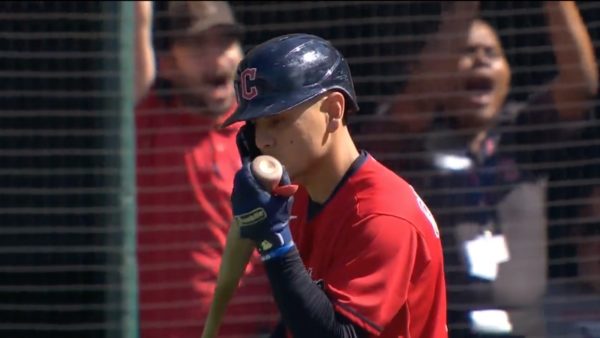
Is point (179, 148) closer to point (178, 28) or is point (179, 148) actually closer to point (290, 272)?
point (178, 28)

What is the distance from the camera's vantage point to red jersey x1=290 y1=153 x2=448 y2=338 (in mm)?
2953

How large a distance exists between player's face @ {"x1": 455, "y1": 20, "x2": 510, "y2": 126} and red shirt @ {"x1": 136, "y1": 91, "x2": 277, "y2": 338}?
0.83 meters

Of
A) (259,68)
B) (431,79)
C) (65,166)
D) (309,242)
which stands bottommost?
(65,166)

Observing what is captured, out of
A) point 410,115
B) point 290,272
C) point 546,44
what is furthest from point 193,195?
point 290,272

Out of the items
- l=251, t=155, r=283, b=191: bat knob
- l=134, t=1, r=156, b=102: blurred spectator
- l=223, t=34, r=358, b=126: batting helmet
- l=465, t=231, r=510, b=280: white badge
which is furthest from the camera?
l=134, t=1, r=156, b=102: blurred spectator

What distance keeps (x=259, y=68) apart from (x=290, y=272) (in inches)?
17.3

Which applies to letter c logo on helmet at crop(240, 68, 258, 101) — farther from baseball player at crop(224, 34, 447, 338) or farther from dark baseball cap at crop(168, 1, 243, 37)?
dark baseball cap at crop(168, 1, 243, 37)

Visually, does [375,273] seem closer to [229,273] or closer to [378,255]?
[378,255]

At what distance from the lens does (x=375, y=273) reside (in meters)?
2.96

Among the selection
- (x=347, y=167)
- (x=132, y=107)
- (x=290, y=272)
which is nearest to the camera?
(x=290, y=272)

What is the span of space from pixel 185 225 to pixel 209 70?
0.55 m

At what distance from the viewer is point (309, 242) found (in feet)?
10.6

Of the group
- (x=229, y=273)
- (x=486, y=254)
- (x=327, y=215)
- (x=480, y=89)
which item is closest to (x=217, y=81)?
(x=480, y=89)

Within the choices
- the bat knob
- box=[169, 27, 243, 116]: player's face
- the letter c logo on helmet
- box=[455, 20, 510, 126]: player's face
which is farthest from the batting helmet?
box=[455, 20, 510, 126]: player's face
